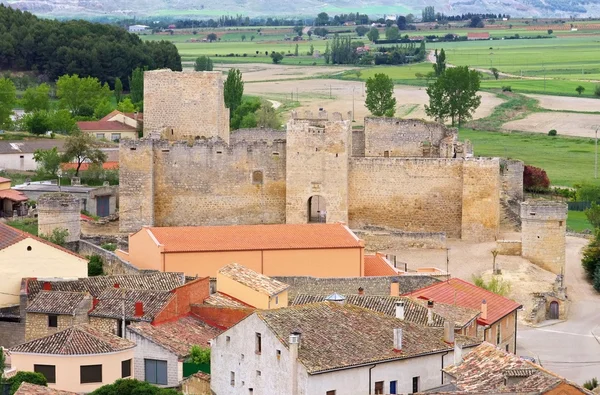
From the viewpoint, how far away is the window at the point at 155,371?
1387 inches

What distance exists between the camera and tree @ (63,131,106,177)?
59.8 metres

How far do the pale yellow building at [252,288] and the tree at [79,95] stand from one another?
42.3 meters

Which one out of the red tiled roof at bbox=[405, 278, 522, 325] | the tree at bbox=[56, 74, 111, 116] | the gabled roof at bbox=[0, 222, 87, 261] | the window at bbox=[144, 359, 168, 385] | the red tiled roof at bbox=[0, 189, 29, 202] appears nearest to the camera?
the window at bbox=[144, 359, 168, 385]

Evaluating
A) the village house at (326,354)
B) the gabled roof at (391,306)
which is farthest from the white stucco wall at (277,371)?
the gabled roof at (391,306)

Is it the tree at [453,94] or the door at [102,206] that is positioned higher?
the tree at [453,94]

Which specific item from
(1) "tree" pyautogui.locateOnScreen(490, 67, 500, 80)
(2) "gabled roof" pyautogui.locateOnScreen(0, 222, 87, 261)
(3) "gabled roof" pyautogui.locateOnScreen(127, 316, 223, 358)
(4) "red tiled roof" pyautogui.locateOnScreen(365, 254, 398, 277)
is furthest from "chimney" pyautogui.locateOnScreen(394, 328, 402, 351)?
(1) "tree" pyautogui.locateOnScreen(490, 67, 500, 80)

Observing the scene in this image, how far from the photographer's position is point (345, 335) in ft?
106

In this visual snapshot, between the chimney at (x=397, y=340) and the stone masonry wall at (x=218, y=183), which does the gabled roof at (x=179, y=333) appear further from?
the stone masonry wall at (x=218, y=183)

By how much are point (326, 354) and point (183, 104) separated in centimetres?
2222

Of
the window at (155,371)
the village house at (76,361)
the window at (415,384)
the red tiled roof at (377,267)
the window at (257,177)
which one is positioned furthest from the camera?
the window at (257,177)

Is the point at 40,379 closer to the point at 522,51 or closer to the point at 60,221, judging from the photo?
the point at 60,221

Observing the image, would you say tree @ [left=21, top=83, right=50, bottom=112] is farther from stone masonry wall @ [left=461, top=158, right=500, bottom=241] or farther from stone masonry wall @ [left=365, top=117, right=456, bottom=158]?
stone masonry wall @ [left=461, top=158, right=500, bottom=241]

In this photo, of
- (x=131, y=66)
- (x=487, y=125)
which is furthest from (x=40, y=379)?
(x=131, y=66)

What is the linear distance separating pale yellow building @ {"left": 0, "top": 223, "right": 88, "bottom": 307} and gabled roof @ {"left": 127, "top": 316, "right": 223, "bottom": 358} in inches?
203
